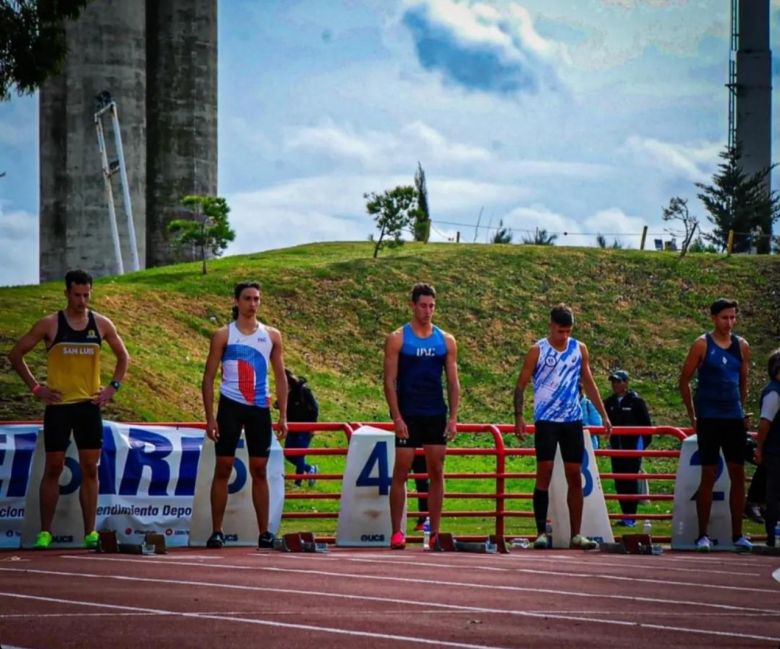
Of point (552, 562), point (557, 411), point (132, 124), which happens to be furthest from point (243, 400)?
point (132, 124)

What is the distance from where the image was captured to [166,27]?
233 ft

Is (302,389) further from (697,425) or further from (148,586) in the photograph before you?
(148,586)

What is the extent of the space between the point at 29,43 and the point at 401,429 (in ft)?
46.0

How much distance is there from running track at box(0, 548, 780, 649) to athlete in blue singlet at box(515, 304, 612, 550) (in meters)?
1.65

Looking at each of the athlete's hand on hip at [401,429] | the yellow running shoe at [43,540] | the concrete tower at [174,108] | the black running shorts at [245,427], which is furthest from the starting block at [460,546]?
the concrete tower at [174,108]

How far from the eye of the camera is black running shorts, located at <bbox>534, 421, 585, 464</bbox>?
15.0 meters

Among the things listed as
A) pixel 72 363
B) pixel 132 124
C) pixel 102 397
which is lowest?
pixel 102 397

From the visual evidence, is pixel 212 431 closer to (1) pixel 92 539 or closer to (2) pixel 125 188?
(1) pixel 92 539

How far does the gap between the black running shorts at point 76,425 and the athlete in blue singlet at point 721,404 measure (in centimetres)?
537

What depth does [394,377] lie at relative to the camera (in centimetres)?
1445

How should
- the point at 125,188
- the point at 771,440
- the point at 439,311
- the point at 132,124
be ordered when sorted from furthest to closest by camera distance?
the point at 132,124 < the point at 125,188 < the point at 439,311 < the point at 771,440

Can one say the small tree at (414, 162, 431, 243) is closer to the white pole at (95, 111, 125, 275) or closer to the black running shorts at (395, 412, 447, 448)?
the white pole at (95, 111, 125, 275)

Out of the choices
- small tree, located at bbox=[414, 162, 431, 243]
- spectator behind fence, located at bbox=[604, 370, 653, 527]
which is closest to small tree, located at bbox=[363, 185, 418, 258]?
small tree, located at bbox=[414, 162, 431, 243]

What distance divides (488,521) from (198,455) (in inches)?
303
